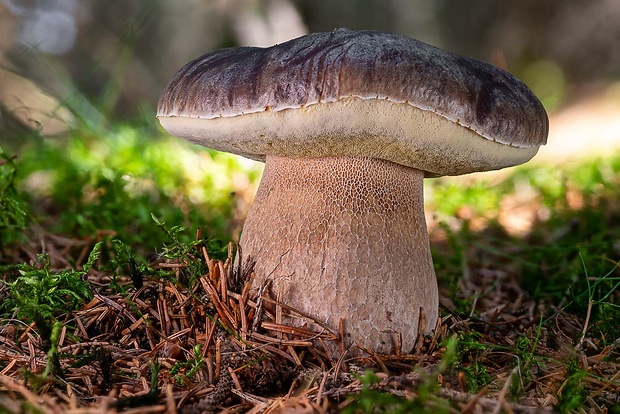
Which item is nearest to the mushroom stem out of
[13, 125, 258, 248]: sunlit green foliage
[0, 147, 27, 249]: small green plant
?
[13, 125, 258, 248]: sunlit green foliage

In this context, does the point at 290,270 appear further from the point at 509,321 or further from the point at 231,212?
the point at 231,212

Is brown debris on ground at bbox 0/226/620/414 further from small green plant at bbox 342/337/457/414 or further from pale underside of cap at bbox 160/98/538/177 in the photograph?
pale underside of cap at bbox 160/98/538/177

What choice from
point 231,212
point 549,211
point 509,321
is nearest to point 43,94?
point 231,212

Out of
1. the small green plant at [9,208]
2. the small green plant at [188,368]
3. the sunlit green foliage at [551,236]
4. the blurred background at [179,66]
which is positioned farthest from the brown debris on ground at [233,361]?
the blurred background at [179,66]

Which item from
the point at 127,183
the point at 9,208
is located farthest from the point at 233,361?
the point at 127,183

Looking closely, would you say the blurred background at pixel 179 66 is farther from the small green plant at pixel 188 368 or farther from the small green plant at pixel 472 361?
the small green plant at pixel 472 361

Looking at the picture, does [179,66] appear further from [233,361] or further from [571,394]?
[571,394]
